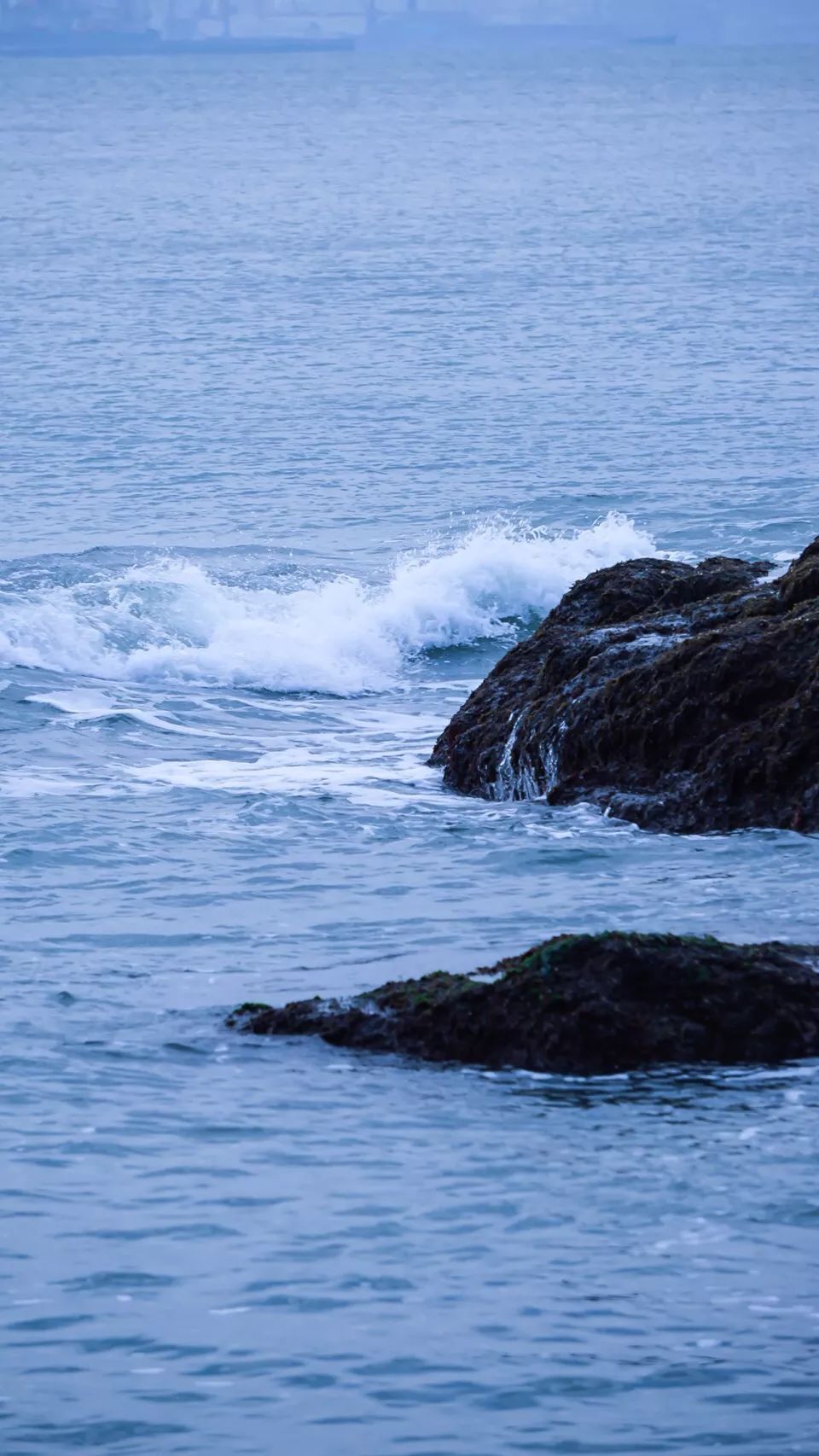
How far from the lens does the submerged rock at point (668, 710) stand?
1160 cm

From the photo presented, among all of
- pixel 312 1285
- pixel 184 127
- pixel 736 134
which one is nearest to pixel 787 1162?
pixel 312 1285

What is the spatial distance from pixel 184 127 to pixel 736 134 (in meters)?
37.4

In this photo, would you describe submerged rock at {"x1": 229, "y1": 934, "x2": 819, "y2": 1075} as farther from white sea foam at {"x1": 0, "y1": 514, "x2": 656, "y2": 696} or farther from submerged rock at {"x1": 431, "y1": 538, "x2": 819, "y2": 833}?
white sea foam at {"x1": 0, "y1": 514, "x2": 656, "y2": 696}

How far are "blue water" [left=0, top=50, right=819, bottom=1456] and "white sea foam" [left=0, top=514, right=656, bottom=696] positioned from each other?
0.21 feet

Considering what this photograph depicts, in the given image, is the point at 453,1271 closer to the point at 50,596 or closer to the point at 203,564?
the point at 50,596

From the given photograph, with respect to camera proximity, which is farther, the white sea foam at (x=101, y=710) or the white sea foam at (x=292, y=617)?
the white sea foam at (x=292, y=617)

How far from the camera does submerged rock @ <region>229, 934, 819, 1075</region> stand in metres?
8.27

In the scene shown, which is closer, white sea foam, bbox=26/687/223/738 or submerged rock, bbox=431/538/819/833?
submerged rock, bbox=431/538/819/833

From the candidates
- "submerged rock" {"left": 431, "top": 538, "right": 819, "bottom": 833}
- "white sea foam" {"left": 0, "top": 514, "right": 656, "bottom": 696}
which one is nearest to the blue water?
"white sea foam" {"left": 0, "top": 514, "right": 656, "bottom": 696}

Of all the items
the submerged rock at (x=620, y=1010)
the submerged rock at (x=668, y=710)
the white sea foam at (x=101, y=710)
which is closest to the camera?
the submerged rock at (x=620, y=1010)

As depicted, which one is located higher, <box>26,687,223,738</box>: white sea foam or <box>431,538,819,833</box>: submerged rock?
<box>431,538,819,833</box>: submerged rock

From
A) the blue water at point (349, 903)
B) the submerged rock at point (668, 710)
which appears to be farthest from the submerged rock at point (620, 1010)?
the submerged rock at point (668, 710)

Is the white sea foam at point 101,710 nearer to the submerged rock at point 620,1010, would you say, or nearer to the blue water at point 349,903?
the blue water at point 349,903

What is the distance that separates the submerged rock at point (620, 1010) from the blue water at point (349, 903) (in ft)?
0.50
